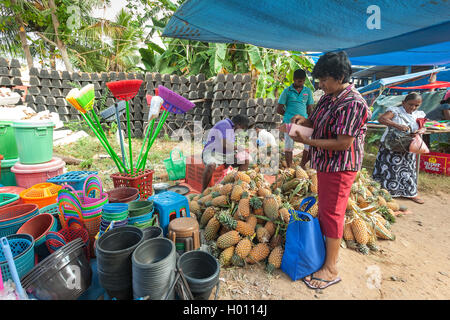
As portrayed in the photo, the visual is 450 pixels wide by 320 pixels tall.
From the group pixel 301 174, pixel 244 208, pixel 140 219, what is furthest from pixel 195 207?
pixel 301 174

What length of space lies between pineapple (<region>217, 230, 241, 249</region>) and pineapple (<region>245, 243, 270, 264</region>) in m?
0.18

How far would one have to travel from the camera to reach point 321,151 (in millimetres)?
1814

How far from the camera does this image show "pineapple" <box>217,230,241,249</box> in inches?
88.4

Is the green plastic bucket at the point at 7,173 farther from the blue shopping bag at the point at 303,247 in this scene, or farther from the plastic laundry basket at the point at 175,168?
→ the blue shopping bag at the point at 303,247

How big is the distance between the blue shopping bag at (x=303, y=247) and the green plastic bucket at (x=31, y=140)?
2990mm

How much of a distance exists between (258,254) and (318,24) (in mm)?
2563

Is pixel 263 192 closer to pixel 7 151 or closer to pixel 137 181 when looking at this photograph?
pixel 137 181

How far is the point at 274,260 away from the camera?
84.7 inches

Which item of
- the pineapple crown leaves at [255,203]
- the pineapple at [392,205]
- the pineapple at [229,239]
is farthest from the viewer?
the pineapple at [392,205]

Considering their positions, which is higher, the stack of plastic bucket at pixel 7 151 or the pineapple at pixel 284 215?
the stack of plastic bucket at pixel 7 151

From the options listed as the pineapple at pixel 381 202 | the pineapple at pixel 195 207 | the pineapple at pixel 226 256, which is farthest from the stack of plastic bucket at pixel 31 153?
the pineapple at pixel 381 202

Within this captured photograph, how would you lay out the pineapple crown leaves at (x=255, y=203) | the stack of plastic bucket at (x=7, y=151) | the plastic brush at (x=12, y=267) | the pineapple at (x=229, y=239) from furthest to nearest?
the stack of plastic bucket at (x=7, y=151)
the pineapple crown leaves at (x=255, y=203)
the pineapple at (x=229, y=239)
the plastic brush at (x=12, y=267)

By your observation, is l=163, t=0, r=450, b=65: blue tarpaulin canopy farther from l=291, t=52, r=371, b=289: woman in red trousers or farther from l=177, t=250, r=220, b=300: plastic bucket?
l=177, t=250, r=220, b=300: plastic bucket

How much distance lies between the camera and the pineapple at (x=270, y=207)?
94.0 inches
